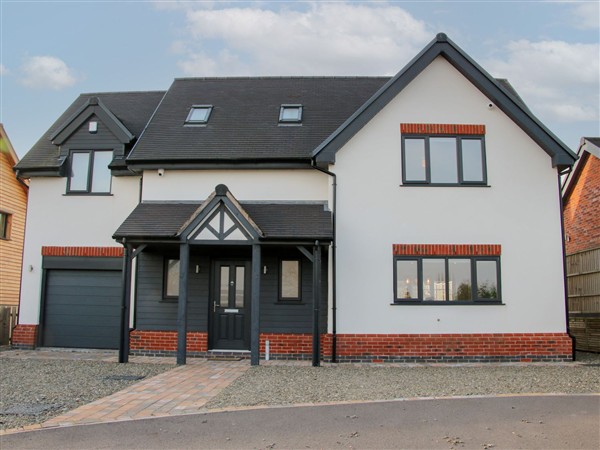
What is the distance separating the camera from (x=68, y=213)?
48.8ft

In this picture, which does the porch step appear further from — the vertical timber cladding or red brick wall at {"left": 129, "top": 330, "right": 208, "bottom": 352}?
the vertical timber cladding

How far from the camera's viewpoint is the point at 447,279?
1285 centimetres

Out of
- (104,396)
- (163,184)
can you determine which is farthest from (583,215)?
(104,396)

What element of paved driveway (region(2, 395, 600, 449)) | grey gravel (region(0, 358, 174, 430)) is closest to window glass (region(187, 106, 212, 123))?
grey gravel (region(0, 358, 174, 430))

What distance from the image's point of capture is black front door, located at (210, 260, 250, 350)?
1381 centimetres

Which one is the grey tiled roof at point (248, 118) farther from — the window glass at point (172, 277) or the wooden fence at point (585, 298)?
the wooden fence at point (585, 298)

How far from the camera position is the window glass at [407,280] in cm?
1280

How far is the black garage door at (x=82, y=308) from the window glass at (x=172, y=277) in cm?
161

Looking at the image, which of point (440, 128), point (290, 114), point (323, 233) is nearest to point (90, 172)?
point (290, 114)

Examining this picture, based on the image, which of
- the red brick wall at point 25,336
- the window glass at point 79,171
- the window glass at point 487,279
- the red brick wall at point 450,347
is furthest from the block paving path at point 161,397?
the window glass at point 79,171

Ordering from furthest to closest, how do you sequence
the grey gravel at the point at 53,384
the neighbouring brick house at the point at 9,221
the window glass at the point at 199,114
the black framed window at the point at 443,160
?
1. the neighbouring brick house at the point at 9,221
2. the window glass at the point at 199,114
3. the black framed window at the point at 443,160
4. the grey gravel at the point at 53,384

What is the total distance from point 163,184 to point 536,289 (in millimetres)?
9494

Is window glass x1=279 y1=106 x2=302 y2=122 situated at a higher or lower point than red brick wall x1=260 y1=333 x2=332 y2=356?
higher

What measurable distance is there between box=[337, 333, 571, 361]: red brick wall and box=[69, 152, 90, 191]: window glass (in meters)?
8.11
